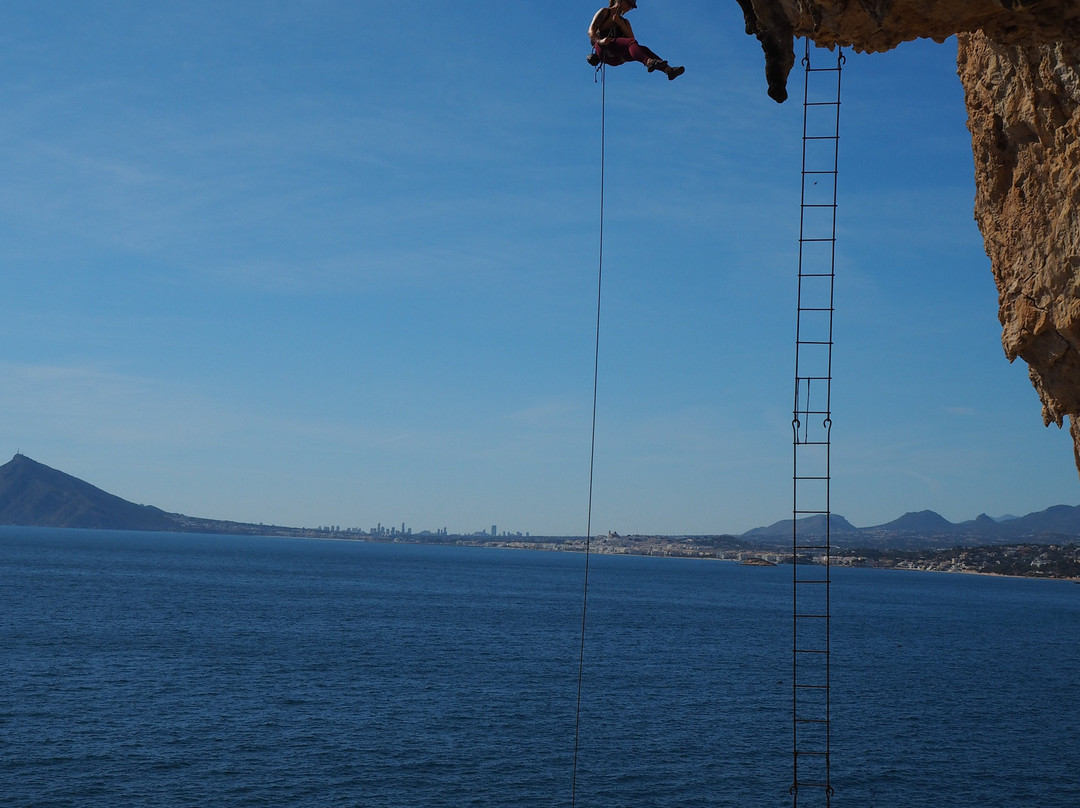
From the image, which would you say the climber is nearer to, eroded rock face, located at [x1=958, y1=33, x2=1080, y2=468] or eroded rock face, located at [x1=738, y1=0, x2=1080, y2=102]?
eroded rock face, located at [x1=738, y1=0, x2=1080, y2=102]

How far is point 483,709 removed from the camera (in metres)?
40.0

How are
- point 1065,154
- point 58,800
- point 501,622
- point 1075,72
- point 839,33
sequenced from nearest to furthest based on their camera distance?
point 839,33 → point 1075,72 → point 1065,154 → point 58,800 → point 501,622

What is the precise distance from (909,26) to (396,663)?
4891 cm

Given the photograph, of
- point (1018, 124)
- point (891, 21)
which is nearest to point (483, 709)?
point (1018, 124)

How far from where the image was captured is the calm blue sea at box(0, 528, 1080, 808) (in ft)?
96.6

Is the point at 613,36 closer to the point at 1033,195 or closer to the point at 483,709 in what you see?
the point at 1033,195

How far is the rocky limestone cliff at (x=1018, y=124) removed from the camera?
6727 mm

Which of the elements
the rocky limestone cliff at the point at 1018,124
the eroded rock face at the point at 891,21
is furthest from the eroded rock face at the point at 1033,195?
the eroded rock face at the point at 891,21

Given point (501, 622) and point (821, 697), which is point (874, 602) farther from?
point (821, 697)

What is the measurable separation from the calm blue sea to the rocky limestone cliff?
22615mm

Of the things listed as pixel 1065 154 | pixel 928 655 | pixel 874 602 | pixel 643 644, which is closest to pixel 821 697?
pixel 643 644

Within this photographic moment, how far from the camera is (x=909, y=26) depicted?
692cm

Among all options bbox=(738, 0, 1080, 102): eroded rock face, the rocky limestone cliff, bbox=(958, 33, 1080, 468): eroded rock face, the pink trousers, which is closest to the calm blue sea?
bbox=(958, 33, 1080, 468): eroded rock face

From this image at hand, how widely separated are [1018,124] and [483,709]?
117ft
